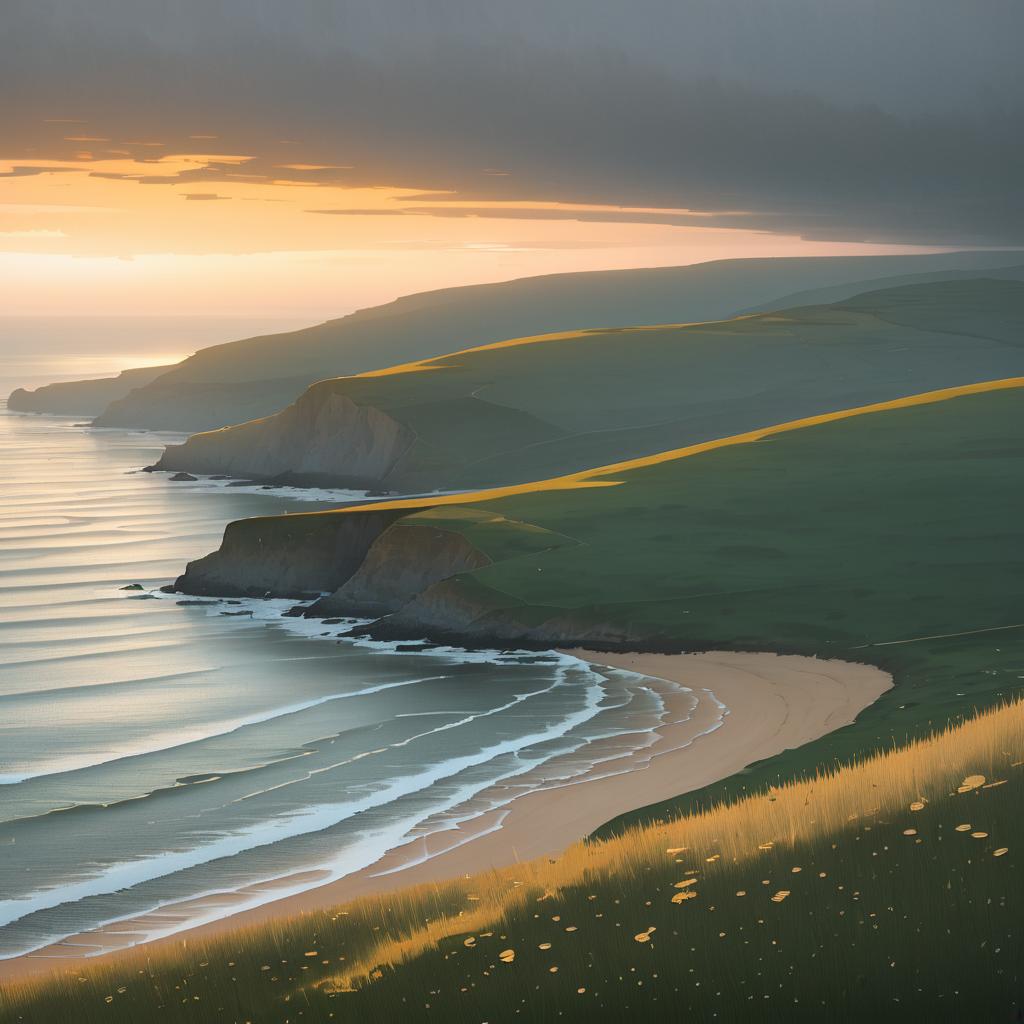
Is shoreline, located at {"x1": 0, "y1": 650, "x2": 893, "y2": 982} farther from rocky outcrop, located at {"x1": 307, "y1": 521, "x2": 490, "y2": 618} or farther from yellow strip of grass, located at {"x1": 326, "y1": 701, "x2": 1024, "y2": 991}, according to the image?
rocky outcrop, located at {"x1": 307, "y1": 521, "x2": 490, "y2": 618}

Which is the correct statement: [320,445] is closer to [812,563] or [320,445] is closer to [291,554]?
[291,554]

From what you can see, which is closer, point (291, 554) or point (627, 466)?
point (291, 554)

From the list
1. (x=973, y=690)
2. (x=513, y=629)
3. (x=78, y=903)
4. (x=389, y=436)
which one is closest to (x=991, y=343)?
(x=389, y=436)

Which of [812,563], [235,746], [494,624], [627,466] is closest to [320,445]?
[627,466]

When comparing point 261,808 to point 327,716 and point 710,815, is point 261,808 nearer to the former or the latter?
point 327,716

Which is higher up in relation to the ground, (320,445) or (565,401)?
(565,401)

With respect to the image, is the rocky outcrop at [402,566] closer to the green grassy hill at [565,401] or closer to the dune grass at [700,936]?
the dune grass at [700,936]
